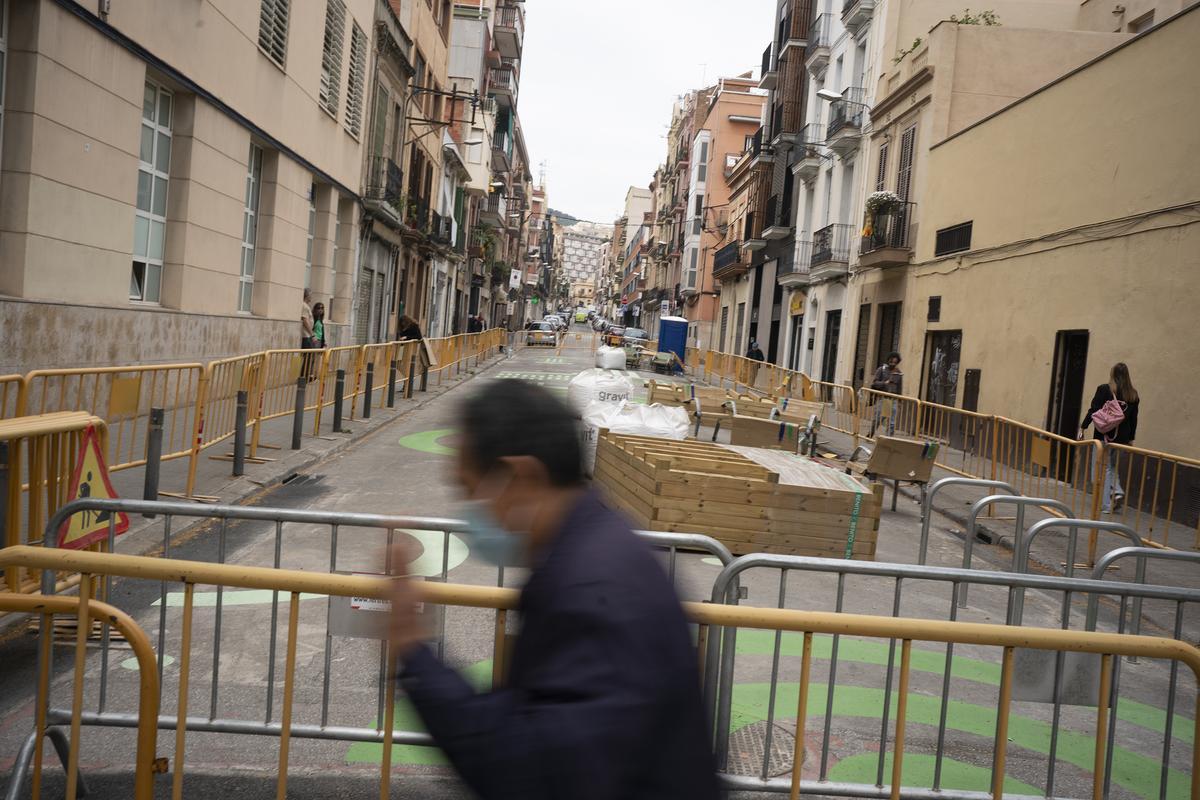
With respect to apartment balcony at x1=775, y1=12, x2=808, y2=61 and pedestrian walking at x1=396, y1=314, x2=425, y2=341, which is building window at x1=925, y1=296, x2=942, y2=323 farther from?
apartment balcony at x1=775, y1=12, x2=808, y2=61

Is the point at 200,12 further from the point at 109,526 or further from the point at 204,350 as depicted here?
the point at 109,526

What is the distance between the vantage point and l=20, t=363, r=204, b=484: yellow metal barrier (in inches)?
270

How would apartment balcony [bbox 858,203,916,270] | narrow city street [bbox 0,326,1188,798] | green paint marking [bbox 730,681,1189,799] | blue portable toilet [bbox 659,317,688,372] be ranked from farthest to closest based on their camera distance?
1. blue portable toilet [bbox 659,317,688,372]
2. apartment balcony [bbox 858,203,916,270]
3. green paint marking [bbox 730,681,1189,799]
4. narrow city street [bbox 0,326,1188,798]

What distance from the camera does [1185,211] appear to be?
13.2 meters

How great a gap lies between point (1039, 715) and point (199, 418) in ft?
23.7

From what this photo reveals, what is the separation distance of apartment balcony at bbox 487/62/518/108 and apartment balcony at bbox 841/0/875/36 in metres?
25.6

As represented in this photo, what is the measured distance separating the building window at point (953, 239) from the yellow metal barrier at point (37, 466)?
62.1 feet

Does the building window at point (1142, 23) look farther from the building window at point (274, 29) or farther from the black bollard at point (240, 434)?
the black bollard at point (240, 434)

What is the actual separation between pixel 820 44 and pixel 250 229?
77.2 feet

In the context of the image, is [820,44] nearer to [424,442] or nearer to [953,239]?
[953,239]

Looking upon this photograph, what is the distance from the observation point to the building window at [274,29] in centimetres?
1800

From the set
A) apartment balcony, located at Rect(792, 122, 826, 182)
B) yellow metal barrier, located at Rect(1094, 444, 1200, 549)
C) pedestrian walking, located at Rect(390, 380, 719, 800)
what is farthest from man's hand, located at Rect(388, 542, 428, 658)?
apartment balcony, located at Rect(792, 122, 826, 182)

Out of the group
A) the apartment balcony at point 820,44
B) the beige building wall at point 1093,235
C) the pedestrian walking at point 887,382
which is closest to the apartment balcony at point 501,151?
the apartment balcony at point 820,44

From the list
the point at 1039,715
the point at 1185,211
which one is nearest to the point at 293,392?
the point at 1039,715
